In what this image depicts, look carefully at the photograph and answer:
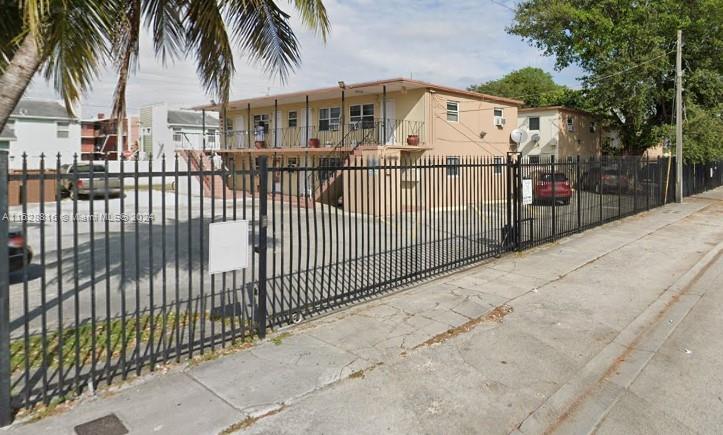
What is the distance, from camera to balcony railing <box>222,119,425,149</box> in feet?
68.6

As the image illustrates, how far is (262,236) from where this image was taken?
500cm

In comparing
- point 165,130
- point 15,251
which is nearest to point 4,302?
point 15,251

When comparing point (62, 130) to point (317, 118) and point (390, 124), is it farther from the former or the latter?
point (390, 124)

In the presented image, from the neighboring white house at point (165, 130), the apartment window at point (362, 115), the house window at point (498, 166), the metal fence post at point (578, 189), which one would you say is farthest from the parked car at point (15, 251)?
the neighboring white house at point (165, 130)

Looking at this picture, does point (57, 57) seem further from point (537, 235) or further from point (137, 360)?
point (537, 235)

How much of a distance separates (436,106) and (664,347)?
1683 cm

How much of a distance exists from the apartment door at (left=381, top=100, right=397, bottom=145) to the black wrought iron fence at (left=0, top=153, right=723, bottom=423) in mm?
9437

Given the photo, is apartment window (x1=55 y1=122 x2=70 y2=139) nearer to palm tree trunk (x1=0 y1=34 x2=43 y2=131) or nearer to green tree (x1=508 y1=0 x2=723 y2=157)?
green tree (x1=508 y1=0 x2=723 y2=157)

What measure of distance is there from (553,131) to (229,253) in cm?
2922

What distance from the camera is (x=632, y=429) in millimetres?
3564

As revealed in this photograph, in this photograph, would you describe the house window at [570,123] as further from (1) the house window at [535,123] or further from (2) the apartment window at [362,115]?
(2) the apartment window at [362,115]

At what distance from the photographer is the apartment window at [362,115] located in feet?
71.7

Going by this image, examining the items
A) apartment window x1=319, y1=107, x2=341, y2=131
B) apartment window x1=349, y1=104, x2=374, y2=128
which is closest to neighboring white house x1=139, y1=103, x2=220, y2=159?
apartment window x1=319, y1=107, x2=341, y2=131

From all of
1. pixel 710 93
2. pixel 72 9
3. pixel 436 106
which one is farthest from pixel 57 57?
pixel 710 93
